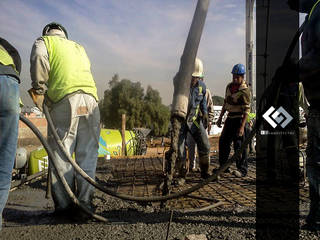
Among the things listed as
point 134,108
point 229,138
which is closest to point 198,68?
point 229,138

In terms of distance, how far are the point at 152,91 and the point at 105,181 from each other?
3753 centimetres

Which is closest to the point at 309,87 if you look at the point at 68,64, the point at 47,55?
the point at 68,64

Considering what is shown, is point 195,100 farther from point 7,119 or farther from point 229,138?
point 7,119

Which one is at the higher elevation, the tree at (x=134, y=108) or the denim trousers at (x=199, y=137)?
the tree at (x=134, y=108)

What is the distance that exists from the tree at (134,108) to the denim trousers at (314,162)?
36049mm

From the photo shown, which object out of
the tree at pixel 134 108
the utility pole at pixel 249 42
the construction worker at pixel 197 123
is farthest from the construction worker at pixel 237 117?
the tree at pixel 134 108

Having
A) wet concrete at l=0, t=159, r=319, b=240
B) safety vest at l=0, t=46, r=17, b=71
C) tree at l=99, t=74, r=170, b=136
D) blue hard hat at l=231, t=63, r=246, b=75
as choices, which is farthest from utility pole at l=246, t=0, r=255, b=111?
tree at l=99, t=74, r=170, b=136

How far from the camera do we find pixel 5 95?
7.39 ft

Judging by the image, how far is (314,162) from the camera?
7.39ft

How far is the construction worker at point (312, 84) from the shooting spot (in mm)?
2109

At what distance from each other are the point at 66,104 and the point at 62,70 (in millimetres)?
345

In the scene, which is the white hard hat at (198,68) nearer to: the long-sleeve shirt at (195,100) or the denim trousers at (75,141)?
the long-sleeve shirt at (195,100)

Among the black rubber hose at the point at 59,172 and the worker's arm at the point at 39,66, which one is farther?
the worker's arm at the point at 39,66

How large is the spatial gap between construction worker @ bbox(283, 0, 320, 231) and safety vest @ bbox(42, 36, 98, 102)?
6.44ft
